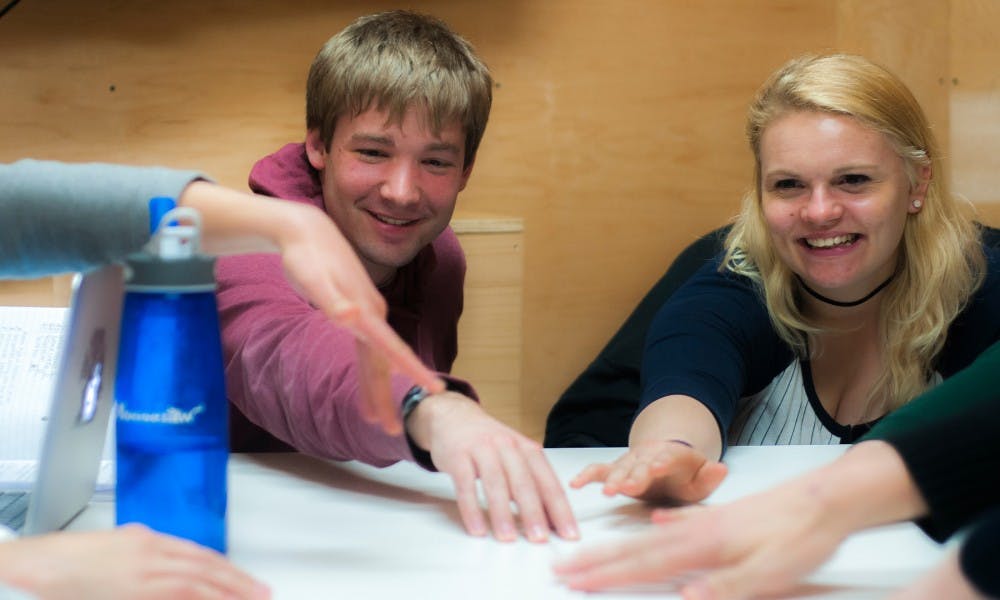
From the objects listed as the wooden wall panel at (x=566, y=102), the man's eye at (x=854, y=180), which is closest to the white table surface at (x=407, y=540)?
the man's eye at (x=854, y=180)

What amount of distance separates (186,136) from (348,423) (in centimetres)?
122

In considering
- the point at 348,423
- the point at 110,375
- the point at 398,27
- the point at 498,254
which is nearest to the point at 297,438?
the point at 348,423

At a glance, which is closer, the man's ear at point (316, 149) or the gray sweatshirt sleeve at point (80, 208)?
the gray sweatshirt sleeve at point (80, 208)

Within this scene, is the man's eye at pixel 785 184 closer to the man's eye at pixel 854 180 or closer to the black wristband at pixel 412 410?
the man's eye at pixel 854 180

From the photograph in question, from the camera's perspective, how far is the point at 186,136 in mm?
1956

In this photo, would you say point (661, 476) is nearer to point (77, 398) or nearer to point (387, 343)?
point (387, 343)

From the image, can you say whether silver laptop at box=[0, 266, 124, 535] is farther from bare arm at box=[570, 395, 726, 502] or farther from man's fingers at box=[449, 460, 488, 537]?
bare arm at box=[570, 395, 726, 502]

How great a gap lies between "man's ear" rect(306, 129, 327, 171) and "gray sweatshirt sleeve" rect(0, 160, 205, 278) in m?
0.67

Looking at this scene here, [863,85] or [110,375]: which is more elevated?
[863,85]

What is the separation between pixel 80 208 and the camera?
2.49 ft

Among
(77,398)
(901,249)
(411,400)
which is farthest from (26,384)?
A: (901,249)

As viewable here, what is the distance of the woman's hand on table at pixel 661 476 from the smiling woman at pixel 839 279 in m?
0.46

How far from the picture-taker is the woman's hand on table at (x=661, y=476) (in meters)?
0.88

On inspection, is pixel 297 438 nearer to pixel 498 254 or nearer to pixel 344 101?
pixel 344 101
